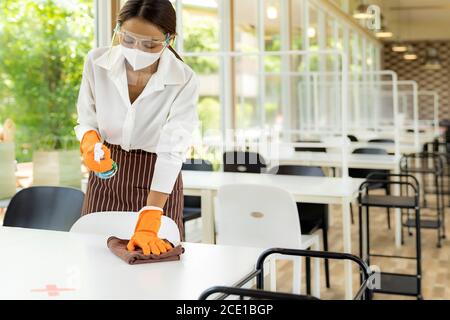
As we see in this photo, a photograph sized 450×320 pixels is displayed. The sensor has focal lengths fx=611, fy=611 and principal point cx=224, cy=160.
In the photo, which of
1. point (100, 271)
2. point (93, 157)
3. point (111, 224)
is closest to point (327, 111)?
point (111, 224)

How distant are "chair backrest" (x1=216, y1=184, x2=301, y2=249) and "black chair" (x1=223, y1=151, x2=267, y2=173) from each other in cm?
135

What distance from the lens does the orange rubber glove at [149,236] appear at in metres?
1.38

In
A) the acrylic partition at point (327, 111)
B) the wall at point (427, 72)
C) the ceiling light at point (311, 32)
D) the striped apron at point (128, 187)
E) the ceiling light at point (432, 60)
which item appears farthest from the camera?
the wall at point (427, 72)

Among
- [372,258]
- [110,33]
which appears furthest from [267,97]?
[110,33]

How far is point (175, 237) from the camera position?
1.65 metres

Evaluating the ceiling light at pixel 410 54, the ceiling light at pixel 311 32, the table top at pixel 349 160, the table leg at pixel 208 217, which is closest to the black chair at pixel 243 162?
the table top at pixel 349 160

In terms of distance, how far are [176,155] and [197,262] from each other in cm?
38

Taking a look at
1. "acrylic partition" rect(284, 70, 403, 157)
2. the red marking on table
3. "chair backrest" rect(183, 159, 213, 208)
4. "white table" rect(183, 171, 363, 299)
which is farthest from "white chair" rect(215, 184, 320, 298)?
"acrylic partition" rect(284, 70, 403, 157)

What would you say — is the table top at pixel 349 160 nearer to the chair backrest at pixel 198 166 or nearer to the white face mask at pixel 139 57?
the chair backrest at pixel 198 166

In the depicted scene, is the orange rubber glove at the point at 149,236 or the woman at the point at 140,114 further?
the woman at the point at 140,114

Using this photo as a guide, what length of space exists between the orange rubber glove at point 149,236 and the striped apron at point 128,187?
34 cm

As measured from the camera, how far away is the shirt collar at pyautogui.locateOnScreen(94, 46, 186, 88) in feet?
5.47

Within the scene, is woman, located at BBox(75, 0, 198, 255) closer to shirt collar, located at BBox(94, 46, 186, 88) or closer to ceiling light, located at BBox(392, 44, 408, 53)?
shirt collar, located at BBox(94, 46, 186, 88)

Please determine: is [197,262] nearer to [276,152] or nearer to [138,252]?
[138,252]
